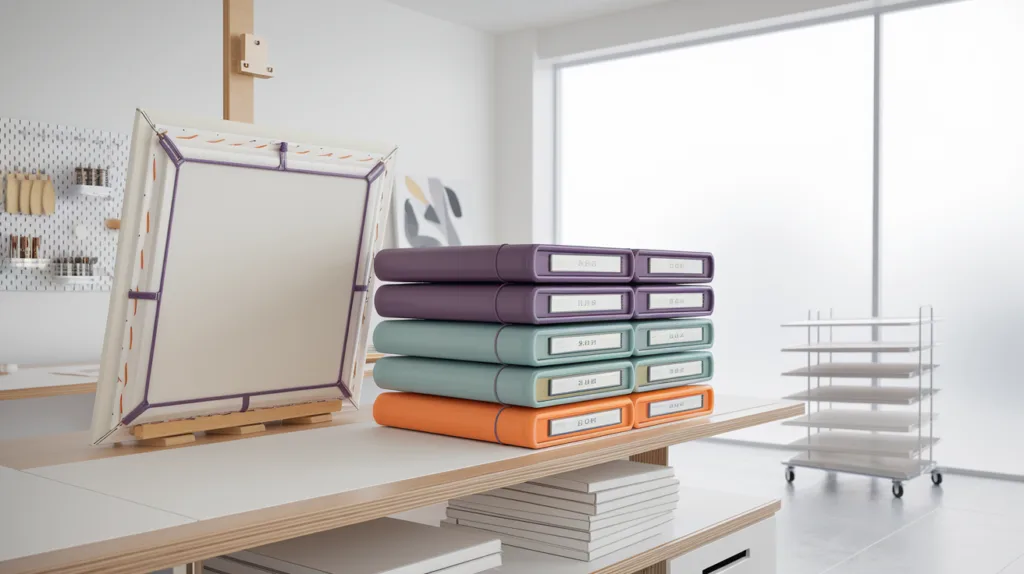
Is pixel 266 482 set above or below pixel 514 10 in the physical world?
below

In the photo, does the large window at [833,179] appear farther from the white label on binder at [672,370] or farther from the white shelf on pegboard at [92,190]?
the white label on binder at [672,370]

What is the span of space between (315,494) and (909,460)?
13.3 feet

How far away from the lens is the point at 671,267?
131 cm

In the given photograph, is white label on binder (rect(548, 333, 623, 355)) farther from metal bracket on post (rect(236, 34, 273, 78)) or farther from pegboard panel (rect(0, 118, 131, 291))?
pegboard panel (rect(0, 118, 131, 291))

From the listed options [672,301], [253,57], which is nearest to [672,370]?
[672,301]

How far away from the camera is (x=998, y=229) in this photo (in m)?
4.43

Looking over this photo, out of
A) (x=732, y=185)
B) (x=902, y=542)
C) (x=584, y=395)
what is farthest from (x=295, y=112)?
(x=584, y=395)

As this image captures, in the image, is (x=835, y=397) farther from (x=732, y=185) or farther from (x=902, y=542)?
(x=732, y=185)

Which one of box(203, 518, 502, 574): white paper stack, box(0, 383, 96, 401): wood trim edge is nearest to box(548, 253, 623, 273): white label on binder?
box(203, 518, 502, 574): white paper stack

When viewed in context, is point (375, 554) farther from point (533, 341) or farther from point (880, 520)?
point (880, 520)

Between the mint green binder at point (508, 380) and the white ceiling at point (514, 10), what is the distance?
4627mm

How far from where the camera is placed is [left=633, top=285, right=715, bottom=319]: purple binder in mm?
1254

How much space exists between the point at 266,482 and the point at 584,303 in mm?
464

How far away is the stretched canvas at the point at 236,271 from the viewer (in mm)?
1084
